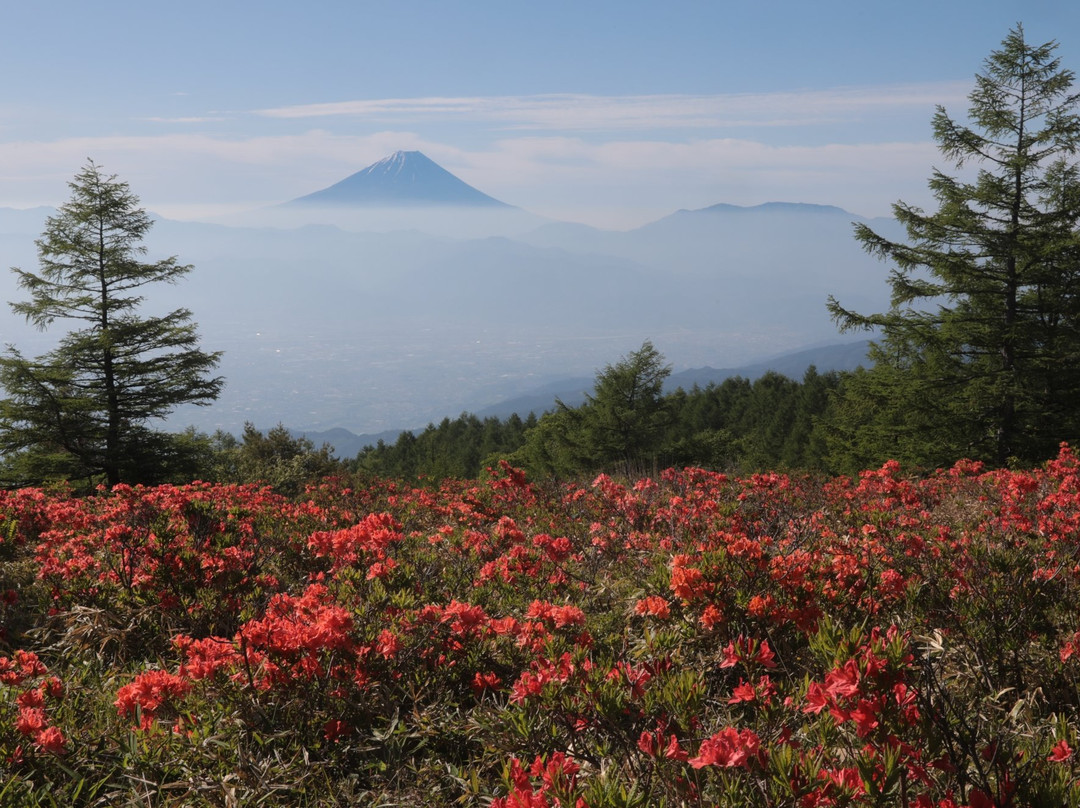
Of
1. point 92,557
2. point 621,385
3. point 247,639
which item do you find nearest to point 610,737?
point 247,639

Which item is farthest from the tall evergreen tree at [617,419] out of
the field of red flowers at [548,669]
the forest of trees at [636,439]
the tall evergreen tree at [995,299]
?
the field of red flowers at [548,669]

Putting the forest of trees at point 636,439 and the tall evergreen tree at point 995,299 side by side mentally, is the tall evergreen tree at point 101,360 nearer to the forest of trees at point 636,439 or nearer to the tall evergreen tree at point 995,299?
the forest of trees at point 636,439

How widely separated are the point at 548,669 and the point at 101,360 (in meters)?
21.2

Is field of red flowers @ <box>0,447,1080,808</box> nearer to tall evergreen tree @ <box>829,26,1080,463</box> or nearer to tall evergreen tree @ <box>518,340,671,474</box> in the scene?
tall evergreen tree @ <box>829,26,1080,463</box>

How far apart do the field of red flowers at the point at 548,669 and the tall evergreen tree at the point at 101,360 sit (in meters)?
15.9

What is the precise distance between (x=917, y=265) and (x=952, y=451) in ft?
17.7

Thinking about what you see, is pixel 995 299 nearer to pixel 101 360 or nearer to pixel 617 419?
pixel 617 419

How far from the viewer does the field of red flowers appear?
1659 millimetres

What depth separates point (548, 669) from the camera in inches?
83.8

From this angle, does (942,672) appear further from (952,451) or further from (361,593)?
(952,451)

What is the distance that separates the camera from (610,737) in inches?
82.1

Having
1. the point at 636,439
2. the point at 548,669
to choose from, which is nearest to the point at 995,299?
the point at 636,439

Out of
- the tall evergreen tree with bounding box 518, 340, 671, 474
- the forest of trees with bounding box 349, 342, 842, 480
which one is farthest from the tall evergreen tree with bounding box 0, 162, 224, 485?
the tall evergreen tree with bounding box 518, 340, 671, 474

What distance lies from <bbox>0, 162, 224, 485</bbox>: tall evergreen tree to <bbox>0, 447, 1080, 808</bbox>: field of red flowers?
15.9 m
